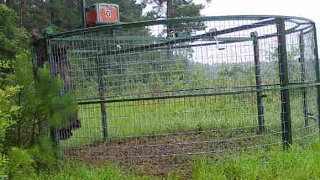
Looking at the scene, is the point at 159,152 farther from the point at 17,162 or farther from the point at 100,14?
the point at 100,14

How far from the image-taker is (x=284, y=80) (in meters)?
4.65

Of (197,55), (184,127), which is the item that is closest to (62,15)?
(184,127)

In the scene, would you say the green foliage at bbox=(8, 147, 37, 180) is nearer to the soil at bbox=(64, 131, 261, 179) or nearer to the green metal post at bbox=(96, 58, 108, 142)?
the soil at bbox=(64, 131, 261, 179)

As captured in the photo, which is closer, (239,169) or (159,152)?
(239,169)

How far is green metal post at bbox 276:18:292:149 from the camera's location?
4637 millimetres

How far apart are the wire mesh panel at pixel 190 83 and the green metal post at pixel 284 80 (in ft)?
0.04

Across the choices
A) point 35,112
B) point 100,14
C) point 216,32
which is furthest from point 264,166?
point 100,14

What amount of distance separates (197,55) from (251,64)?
2.20 ft

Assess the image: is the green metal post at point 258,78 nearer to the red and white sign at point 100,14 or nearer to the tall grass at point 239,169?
the tall grass at point 239,169

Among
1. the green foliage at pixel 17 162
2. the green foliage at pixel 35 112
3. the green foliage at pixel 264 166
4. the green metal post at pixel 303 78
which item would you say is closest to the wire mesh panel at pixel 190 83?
the green metal post at pixel 303 78

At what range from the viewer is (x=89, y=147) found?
17.1 ft

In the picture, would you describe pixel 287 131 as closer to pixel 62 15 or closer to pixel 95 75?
pixel 95 75

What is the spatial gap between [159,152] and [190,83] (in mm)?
1087

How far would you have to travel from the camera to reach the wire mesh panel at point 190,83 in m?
4.55
